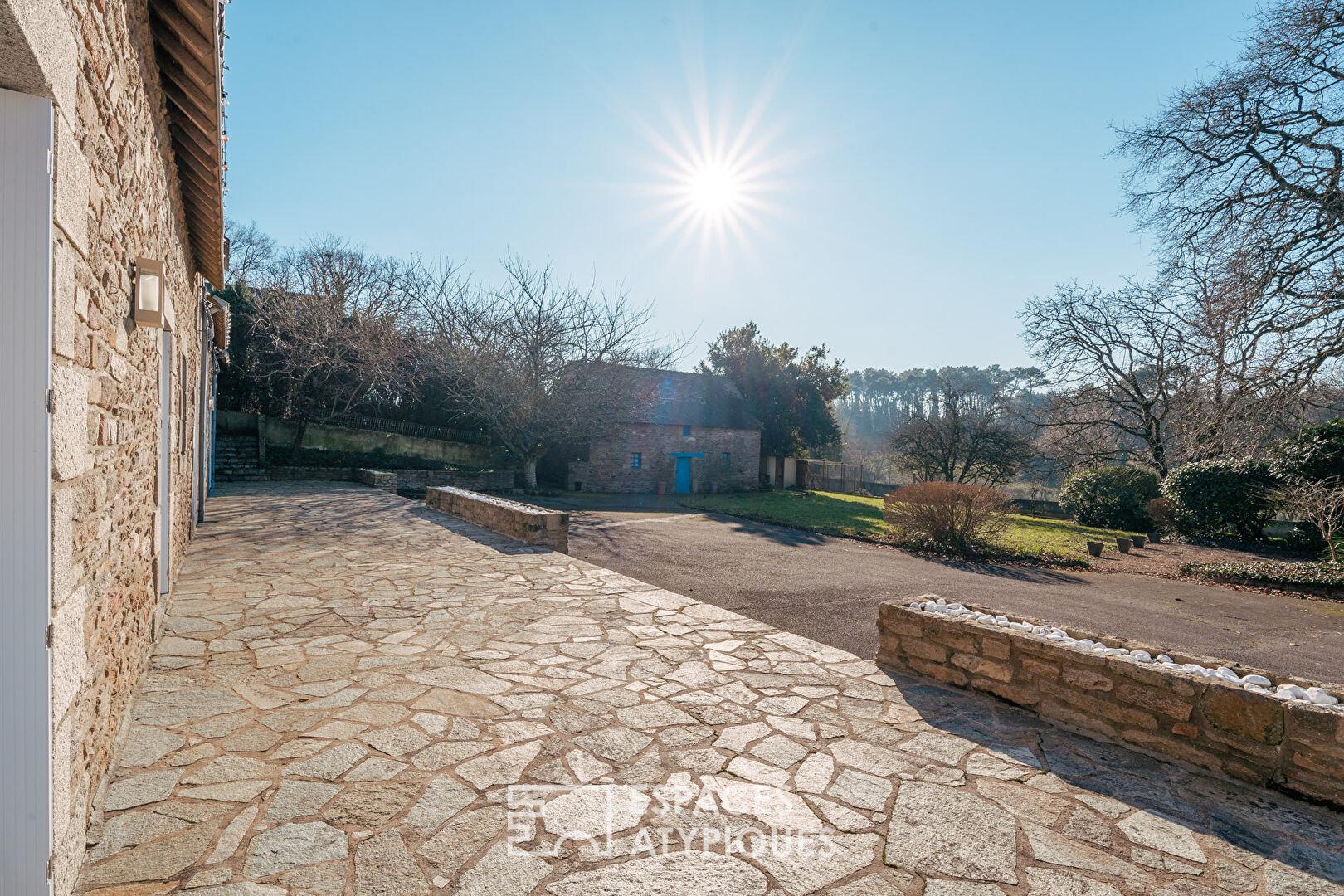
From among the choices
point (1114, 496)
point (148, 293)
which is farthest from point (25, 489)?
point (1114, 496)

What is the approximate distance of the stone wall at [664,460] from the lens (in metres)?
26.7

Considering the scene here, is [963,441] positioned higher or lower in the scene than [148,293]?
lower

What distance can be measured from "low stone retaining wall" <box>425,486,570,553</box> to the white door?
709 cm

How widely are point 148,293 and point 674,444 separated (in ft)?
83.1

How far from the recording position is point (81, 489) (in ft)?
7.36

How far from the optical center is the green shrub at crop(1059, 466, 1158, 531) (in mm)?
17875

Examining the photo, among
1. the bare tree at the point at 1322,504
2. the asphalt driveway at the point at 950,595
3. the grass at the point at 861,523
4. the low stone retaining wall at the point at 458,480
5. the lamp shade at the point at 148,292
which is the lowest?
the grass at the point at 861,523

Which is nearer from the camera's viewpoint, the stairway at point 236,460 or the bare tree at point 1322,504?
the bare tree at point 1322,504

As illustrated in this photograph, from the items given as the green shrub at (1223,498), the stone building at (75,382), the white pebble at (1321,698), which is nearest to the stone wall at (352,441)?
the stone building at (75,382)

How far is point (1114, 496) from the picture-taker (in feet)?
60.0

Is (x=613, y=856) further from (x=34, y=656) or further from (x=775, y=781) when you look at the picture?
(x=34, y=656)

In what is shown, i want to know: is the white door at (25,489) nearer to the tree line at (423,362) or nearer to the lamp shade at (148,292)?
the lamp shade at (148,292)

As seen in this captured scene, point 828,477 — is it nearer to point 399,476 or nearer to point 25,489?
point 399,476

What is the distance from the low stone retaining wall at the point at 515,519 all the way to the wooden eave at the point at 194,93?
5071mm
